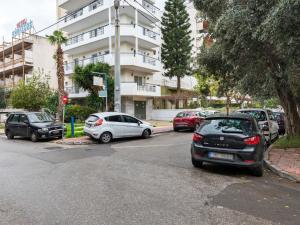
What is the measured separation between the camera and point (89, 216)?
4.64 m

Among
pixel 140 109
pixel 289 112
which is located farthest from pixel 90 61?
pixel 289 112

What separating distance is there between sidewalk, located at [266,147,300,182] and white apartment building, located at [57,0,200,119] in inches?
793

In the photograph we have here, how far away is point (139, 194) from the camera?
584 centimetres

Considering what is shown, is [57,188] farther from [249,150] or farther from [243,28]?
[243,28]

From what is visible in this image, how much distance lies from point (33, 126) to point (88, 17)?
68.6ft

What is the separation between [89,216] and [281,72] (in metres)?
10.0

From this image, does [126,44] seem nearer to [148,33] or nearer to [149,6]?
[148,33]

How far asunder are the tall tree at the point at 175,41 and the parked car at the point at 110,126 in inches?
862

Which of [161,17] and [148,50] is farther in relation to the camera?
[161,17]

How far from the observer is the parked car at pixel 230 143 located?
24.4ft

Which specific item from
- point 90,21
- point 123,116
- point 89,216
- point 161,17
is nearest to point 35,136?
point 123,116

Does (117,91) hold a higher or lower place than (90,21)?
lower

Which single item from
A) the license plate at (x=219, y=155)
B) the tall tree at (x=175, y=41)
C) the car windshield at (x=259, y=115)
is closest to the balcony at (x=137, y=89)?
the tall tree at (x=175, y=41)

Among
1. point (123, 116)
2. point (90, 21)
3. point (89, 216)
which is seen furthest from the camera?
point (90, 21)
